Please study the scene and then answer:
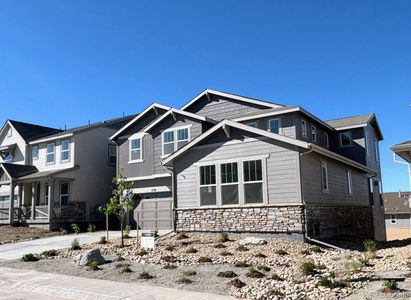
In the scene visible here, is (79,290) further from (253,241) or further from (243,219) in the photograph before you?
(243,219)

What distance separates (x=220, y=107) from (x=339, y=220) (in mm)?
9777

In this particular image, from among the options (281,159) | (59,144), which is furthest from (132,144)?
(281,159)

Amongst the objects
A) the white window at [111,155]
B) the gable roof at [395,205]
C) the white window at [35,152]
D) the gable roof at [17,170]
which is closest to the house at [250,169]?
the white window at [111,155]

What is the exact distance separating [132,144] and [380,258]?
16.5 metres

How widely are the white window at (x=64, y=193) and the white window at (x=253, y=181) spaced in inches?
616

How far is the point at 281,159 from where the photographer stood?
16609 millimetres

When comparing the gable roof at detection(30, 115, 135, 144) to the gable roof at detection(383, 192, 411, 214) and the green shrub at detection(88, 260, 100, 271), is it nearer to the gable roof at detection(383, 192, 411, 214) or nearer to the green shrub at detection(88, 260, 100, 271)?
the green shrub at detection(88, 260, 100, 271)

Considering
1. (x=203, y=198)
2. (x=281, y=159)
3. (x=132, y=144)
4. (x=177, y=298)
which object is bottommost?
(x=177, y=298)

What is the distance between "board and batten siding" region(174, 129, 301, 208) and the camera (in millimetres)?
16344

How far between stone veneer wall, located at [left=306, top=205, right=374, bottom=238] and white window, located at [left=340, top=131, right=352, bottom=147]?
411 centimetres

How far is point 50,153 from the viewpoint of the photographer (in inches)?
1186

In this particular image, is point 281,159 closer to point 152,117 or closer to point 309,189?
point 309,189

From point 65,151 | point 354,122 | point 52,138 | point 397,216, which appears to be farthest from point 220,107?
point 397,216

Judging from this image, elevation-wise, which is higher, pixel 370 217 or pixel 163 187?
pixel 163 187
